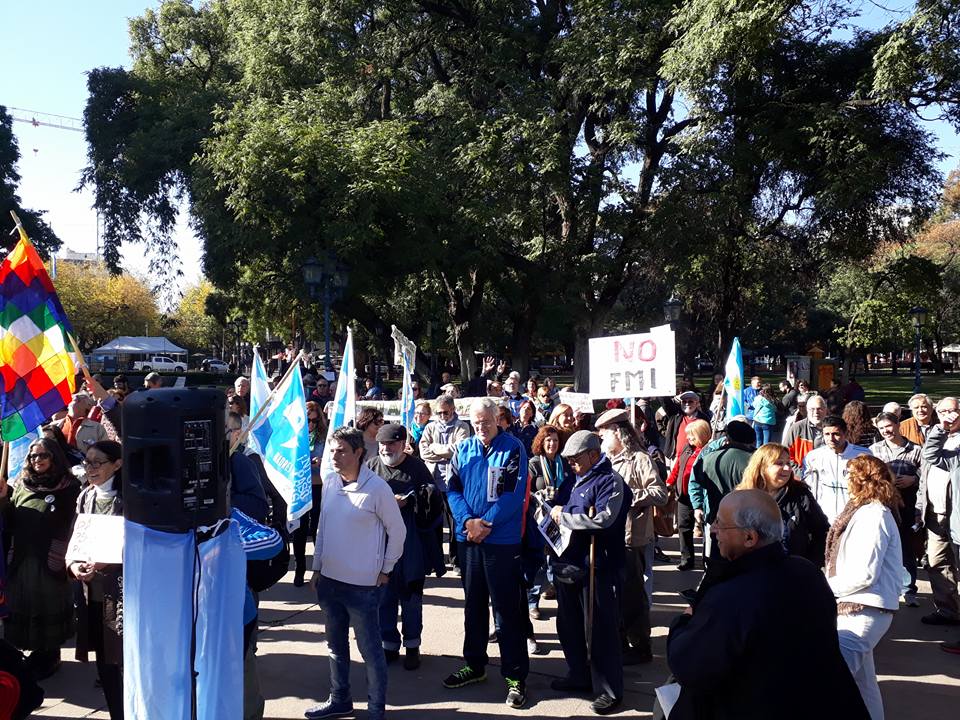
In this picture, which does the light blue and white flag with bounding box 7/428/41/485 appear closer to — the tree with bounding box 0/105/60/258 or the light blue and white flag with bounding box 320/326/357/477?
the light blue and white flag with bounding box 320/326/357/477

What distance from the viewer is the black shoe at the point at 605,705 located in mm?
5031

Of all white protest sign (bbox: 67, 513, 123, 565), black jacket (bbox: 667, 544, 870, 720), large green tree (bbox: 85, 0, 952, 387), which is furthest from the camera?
large green tree (bbox: 85, 0, 952, 387)

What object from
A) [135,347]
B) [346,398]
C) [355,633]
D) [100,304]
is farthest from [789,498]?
[100,304]

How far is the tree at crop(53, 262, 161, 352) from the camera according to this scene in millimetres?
60031

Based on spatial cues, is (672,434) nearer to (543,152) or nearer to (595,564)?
(595,564)

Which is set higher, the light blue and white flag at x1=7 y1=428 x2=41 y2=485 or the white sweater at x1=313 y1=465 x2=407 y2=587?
the light blue and white flag at x1=7 y1=428 x2=41 y2=485

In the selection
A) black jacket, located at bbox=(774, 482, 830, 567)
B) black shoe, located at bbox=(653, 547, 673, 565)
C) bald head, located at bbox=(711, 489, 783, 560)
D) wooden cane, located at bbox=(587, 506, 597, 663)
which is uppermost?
bald head, located at bbox=(711, 489, 783, 560)

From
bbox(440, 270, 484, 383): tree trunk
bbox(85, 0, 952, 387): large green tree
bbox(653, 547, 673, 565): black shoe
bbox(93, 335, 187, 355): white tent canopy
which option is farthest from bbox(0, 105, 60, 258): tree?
bbox(653, 547, 673, 565): black shoe

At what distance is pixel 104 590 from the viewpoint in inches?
163

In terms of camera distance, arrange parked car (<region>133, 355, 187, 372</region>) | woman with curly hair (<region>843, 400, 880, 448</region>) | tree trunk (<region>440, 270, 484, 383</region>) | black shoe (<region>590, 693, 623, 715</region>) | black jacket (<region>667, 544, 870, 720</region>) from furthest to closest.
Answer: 1. parked car (<region>133, 355, 187, 372</region>)
2. tree trunk (<region>440, 270, 484, 383</region>)
3. woman with curly hair (<region>843, 400, 880, 448</region>)
4. black shoe (<region>590, 693, 623, 715</region>)
5. black jacket (<region>667, 544, 870, 720</region>)

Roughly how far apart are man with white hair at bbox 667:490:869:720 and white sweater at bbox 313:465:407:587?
2280 mm

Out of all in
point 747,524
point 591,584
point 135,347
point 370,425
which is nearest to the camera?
point 747,524

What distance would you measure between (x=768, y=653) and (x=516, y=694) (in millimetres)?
2748

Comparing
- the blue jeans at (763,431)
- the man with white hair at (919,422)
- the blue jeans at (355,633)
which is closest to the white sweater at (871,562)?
the blue jeans at (355,633)
